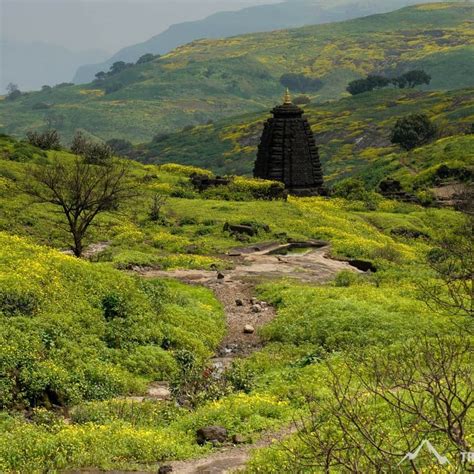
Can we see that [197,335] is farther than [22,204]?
No

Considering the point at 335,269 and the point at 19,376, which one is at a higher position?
the point at 19,376

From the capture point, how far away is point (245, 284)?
29.6 meters

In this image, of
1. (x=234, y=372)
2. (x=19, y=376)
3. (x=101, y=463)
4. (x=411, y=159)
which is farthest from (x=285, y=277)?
(x=411, y=159)

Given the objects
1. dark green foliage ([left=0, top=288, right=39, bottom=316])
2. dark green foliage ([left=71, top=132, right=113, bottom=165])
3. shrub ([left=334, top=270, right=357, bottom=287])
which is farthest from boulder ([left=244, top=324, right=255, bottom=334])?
dark green foliage ([left=71, top=132, right=113, bottom=165])

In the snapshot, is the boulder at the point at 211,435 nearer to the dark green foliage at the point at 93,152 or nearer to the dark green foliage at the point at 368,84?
the dark green foliage at the point at 93,152

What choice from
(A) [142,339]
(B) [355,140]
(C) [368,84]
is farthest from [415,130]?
(A) [142,339]

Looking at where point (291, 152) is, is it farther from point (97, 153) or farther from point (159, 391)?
point (159, 391)

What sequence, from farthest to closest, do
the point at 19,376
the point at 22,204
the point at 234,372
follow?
the point at 22,204 → the point at 234,372 → the point at 19,376

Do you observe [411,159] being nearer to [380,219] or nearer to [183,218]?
[380,219]

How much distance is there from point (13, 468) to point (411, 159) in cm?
7901

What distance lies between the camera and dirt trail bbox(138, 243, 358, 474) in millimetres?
12953

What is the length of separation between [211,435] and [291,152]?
169 feet

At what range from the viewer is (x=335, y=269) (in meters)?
33.8

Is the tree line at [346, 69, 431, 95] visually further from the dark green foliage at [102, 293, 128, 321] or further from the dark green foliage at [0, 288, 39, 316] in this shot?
the dark green foliage at [0, 288, 39, 316]
